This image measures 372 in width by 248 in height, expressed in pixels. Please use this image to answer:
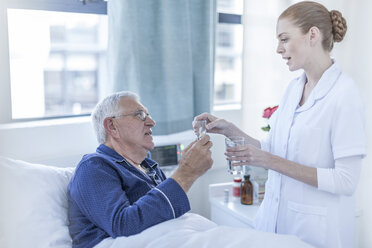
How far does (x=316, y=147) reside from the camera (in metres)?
1.48

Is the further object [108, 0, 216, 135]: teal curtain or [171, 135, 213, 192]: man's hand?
[108, 0, 216, 135]: teal curtain

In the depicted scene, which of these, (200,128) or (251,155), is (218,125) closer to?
(200,128)

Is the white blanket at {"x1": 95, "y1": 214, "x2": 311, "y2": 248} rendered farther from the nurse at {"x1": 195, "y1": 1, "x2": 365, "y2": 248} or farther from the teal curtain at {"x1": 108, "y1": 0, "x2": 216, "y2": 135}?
the teal curtain at {"x1": 108, "y1": 0, "x2": 216, "y2": 135}

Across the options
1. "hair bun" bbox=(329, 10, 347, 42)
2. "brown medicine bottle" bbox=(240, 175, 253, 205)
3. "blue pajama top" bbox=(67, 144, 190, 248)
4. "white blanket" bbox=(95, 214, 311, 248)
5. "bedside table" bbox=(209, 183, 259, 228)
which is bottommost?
"bedside table" bbox=(209, 183, 259, 228)

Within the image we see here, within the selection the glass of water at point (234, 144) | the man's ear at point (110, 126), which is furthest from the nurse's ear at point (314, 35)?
the man's ear at point (110, 126)

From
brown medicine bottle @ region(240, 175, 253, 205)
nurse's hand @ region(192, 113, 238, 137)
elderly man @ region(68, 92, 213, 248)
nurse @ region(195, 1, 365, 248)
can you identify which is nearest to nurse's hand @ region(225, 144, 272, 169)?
nurse @ region(195, 1, 365, 248)

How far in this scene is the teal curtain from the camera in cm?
205

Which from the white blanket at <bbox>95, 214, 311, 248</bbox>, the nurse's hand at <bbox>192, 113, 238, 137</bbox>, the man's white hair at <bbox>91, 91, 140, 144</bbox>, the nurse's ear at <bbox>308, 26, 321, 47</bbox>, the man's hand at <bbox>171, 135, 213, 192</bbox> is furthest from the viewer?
the nurse's hand at <bbox>192, 113, 238, 137</bbox>

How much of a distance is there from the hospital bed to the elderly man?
0.13ft

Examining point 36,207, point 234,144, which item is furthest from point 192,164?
point 36,207

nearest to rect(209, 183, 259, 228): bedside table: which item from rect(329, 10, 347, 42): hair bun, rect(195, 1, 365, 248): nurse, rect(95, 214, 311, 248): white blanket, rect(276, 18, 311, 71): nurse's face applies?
rect(195, 1, 365, 248): nurse

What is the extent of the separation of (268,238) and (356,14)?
1.71m

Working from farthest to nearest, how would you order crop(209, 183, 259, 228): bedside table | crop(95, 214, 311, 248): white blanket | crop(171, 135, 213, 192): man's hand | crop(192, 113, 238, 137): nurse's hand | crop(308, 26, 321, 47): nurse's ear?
crop(209, 183, 259, 228): bedside table < crop(192, 113, 238, 137): nurse's hand < crop(308, 26, 321, 47): nurse's ear < crop(171, 135, 213, 192): man's hand < crop(95, 214, 311, 248): white blanket

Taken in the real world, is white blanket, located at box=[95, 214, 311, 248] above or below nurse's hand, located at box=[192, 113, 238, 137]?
below
